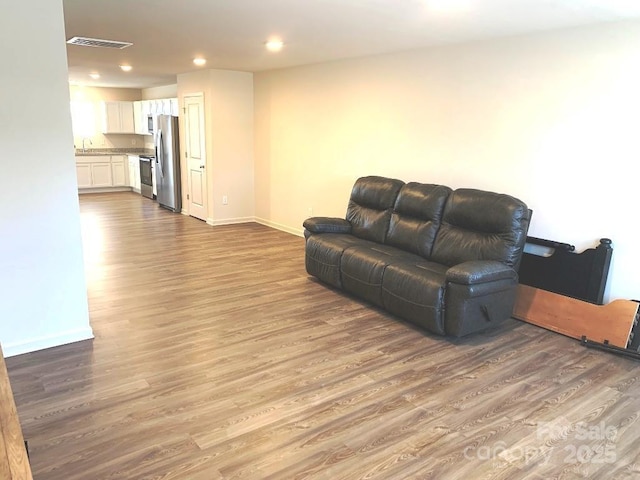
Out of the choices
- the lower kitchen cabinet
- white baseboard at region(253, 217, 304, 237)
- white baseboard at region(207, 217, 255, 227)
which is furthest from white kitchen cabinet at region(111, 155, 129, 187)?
white baseboard at region(253, 217, 304, 237)

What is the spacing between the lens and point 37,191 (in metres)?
3.09

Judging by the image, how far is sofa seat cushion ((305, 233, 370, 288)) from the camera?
445 centimetres

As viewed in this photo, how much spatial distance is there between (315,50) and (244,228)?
3.15 m

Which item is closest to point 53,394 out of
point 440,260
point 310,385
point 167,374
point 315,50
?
point 167,374

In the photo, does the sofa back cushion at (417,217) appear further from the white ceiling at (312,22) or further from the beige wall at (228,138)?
the beige wall at (228,138)

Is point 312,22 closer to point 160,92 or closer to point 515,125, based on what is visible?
point 515,125

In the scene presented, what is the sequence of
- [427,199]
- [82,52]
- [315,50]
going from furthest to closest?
[82,52] < [315,50] < [427,199]

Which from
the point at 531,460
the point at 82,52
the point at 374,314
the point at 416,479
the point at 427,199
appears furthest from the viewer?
the point at 82,52

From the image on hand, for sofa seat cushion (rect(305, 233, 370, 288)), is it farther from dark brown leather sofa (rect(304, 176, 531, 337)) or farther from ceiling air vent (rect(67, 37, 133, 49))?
ceiling air vent (rect(67, 37, 133, 49))

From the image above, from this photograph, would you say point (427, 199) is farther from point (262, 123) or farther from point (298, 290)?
point (262, 123)

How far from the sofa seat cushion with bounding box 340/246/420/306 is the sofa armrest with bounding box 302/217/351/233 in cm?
52

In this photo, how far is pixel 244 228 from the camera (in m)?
7.35

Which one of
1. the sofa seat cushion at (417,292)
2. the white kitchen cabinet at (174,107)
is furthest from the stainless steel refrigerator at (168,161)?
the sofa seat cushion at (417,292)

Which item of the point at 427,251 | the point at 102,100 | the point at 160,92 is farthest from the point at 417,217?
the point at 102,100
